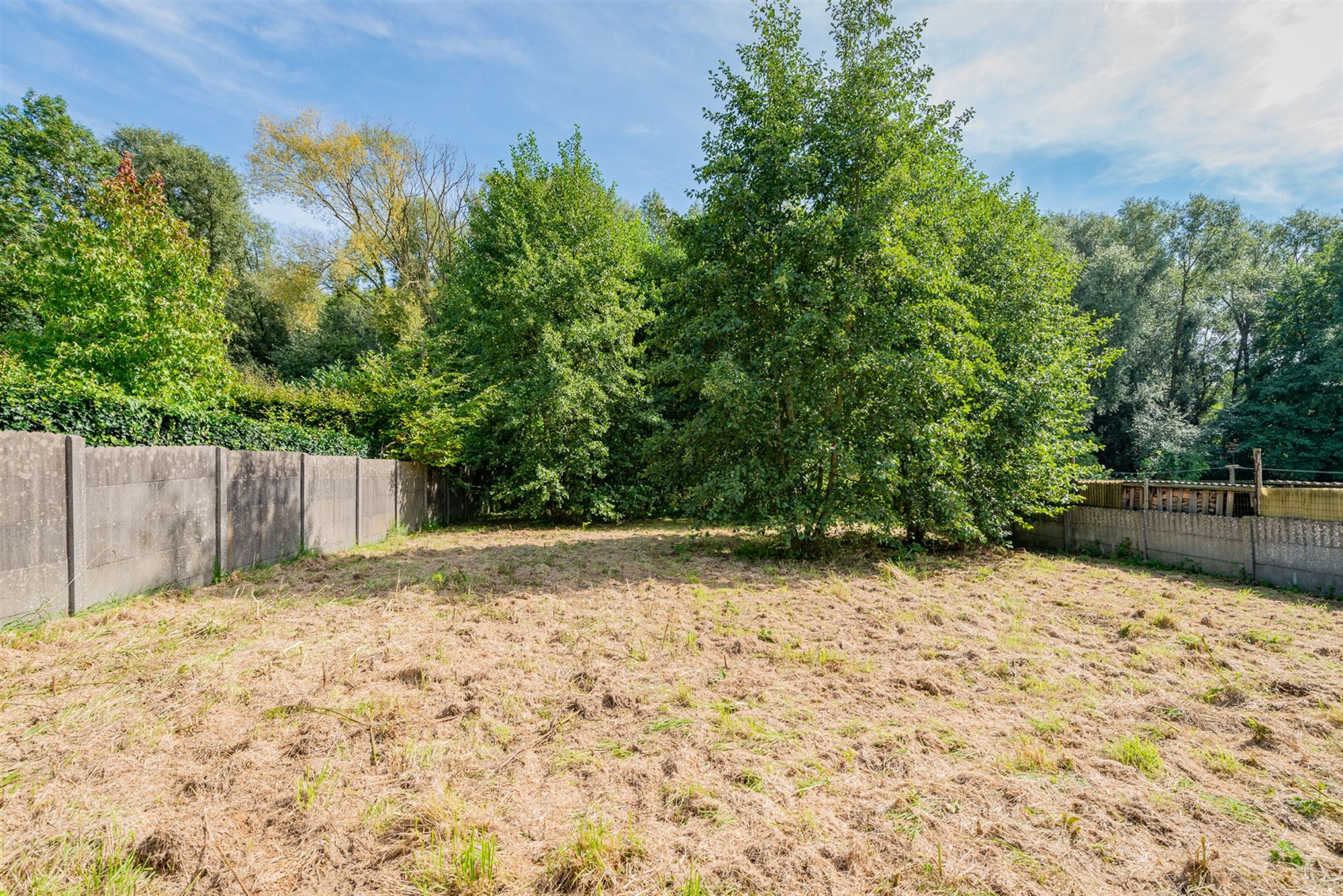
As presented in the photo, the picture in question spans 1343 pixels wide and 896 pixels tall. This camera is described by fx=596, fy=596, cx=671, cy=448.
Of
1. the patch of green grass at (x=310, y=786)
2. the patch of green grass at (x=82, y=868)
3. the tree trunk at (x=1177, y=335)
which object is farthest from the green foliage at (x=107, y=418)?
the tree trunk at (x=1177, y=335)

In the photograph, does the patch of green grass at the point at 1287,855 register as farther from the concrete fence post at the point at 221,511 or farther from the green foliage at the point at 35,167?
the green foliage at the point at 35,167

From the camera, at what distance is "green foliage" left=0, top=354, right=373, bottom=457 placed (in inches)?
203

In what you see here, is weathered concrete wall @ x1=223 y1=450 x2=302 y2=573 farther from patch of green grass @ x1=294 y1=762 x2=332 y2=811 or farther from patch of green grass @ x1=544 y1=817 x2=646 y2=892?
patch of green grass @ x1=544 y1=817 x2=646 y2=892

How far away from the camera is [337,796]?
2.50 metres

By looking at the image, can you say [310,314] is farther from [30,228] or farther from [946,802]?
[946,802]

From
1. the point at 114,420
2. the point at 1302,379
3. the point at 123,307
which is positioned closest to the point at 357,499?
the point at 114,420

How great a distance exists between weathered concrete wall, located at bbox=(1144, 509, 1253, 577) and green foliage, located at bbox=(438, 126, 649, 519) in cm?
940

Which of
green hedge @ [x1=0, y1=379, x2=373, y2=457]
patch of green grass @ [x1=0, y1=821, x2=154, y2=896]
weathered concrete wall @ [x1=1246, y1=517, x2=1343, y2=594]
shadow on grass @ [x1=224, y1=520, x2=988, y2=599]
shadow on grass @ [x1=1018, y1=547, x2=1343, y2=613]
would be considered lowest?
shadow on grass @ [x1=1018, y1=547, x2=1343, y2=613]

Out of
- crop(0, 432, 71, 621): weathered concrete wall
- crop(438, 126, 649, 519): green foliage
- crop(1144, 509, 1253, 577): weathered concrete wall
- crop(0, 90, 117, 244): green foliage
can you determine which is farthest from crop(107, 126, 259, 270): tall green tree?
crop(1144, 509, 1253, 577): weathered concrete wall

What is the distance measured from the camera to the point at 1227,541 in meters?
7.62

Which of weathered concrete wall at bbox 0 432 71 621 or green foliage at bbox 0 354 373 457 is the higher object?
green foliage at bbox 0 354 373 457

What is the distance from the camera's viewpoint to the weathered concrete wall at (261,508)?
21.9 ft

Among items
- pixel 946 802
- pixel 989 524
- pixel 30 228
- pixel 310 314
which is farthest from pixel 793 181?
pixel 310 314

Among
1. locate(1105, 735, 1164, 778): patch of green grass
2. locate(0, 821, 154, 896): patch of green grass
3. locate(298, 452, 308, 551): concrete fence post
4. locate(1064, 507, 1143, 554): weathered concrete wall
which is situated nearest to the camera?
locate(0, 821, 154, 896): patch of green grass
